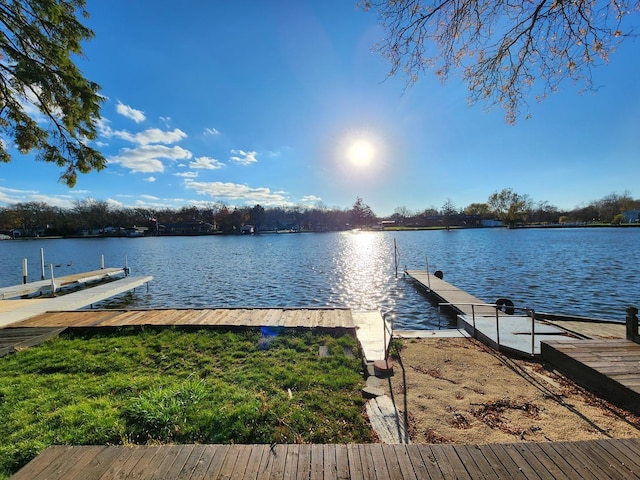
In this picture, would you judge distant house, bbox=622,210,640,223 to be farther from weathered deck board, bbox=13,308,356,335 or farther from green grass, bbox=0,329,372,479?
green grass, bbox=0,329,372,479

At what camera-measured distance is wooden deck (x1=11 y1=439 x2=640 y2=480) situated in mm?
2377

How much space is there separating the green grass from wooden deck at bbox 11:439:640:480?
1.49 ft

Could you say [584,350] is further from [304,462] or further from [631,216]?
[631,216]

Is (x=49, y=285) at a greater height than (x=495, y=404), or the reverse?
(x=495, y=404)

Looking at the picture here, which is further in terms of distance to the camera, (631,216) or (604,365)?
(631,216)

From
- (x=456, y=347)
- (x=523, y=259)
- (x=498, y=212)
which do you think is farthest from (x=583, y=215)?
(x=456, y=347)

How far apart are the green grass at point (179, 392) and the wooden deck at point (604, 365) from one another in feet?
11.3

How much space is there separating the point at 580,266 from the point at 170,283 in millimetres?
28401

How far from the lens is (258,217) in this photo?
113938 millimetres

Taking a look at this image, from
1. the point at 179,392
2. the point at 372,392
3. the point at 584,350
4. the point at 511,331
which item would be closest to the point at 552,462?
the point at 372,392

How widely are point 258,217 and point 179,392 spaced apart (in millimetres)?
112618

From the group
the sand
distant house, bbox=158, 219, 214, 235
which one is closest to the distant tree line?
distant house, bbox=158, 219, 214, 235

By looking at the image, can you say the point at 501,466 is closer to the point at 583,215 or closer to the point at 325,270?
the point at 325,270

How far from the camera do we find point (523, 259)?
25.6m
